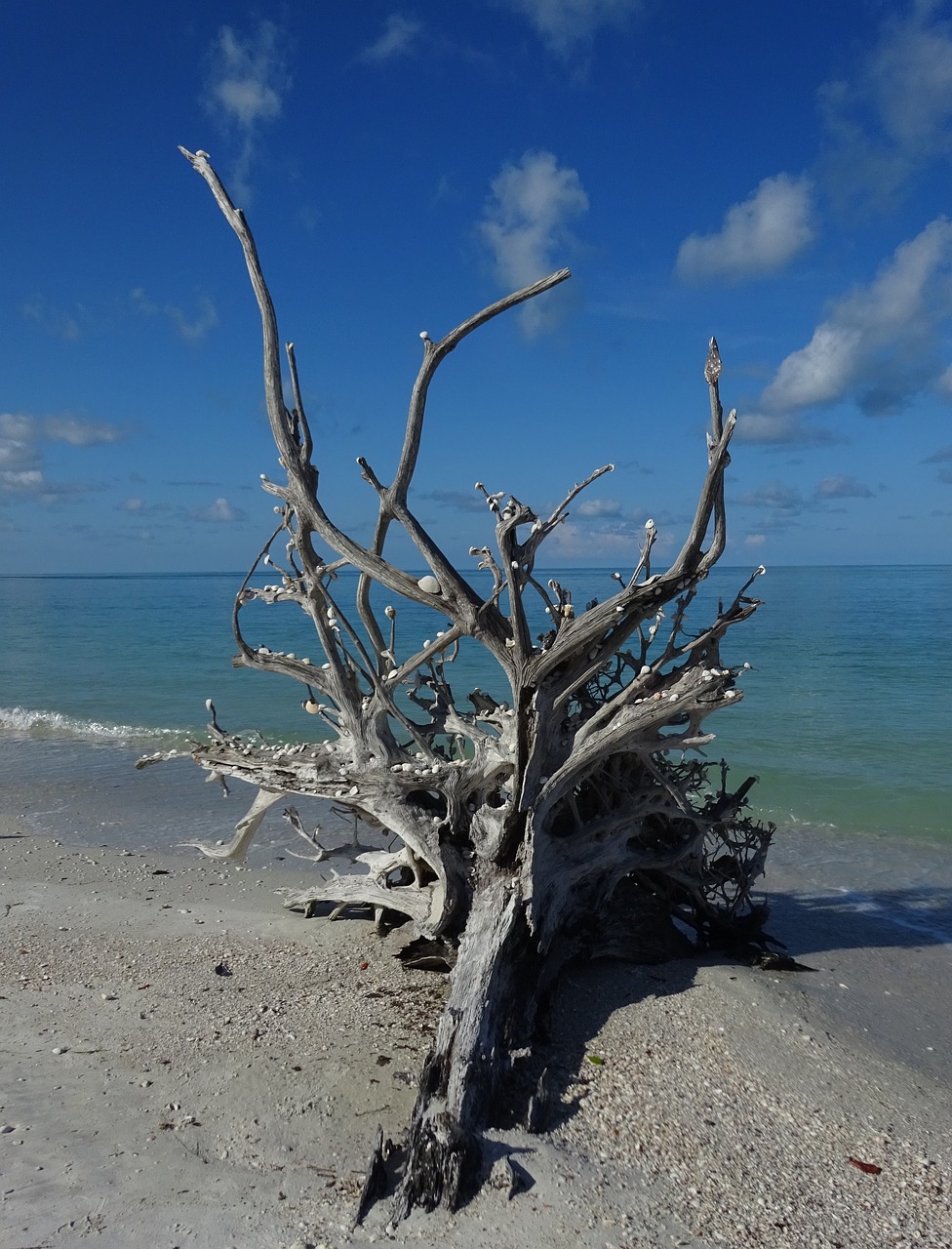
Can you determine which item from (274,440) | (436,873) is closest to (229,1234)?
(436,873)

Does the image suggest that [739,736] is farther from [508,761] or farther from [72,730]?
[72,730]

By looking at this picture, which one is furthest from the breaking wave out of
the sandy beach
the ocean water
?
the sandy beach

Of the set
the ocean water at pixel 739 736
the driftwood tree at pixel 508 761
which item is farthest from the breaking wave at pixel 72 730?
the driftwood tree at pixel 508 761

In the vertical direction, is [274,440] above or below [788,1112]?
above

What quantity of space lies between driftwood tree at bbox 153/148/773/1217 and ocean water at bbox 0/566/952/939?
3.62m

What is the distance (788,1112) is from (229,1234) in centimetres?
272

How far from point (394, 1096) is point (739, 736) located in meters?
12.6

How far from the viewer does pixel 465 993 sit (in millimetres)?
4578

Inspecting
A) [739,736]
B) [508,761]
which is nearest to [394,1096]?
[508,761]

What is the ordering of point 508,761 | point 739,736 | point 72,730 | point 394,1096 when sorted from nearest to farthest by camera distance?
point 394,1096
point 508,761
point 739,736
point 72,730

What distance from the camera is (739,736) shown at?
15.8 meters

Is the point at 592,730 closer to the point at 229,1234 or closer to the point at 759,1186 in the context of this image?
the point at 759,1186

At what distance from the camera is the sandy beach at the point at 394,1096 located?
3.45 meters

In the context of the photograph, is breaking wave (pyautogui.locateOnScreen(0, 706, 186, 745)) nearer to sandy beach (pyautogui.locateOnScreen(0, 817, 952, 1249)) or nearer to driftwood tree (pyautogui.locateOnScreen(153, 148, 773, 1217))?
sandy beach (pyautogui.locateOnScreen(0, 817, 952, 1249))
